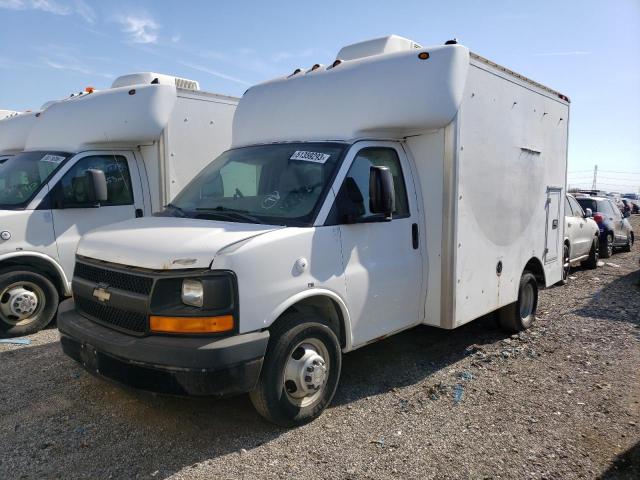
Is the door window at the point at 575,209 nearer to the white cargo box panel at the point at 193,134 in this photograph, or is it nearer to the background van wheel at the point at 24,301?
the white cargo box panel at the point at 193,134

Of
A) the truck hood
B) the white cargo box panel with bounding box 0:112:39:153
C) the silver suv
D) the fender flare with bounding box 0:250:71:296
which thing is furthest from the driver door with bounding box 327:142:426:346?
the white cargo box panel with bounding box 0:112:39:153

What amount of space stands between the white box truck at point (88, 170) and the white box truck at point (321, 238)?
72.8 inches

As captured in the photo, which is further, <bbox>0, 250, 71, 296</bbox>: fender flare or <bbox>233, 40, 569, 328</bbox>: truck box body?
<bbox>0, 250, 71, 296</bbox>: fender flare

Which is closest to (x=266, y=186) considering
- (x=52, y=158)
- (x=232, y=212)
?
(x=232, y=212)

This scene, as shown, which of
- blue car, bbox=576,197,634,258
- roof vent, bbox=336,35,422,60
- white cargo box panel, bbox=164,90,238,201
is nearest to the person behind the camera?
roof vent, bbox=336,35,422,60

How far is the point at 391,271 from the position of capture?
4.61 metres

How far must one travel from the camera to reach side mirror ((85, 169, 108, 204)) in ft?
21.3

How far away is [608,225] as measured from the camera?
1348 cm

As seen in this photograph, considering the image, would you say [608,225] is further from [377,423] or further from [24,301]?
[24,301]

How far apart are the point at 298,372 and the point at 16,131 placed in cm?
767

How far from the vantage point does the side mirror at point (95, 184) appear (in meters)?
6.49

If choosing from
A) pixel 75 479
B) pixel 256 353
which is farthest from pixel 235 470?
pixel 75 479

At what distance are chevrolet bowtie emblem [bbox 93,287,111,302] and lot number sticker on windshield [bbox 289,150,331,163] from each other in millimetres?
1863

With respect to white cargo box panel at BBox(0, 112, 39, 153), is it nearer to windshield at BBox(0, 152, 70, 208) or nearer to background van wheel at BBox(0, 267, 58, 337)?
windshield at BBox(0, 152, 70, 208)
